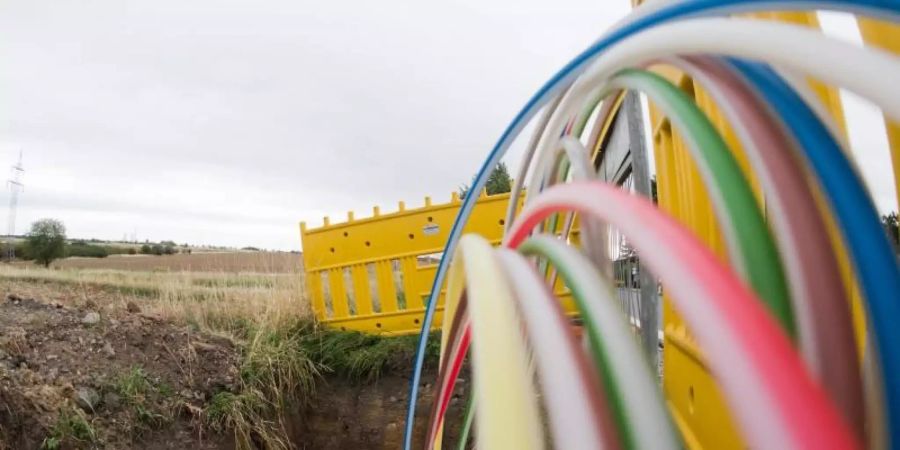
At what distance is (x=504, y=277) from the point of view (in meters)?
0.92

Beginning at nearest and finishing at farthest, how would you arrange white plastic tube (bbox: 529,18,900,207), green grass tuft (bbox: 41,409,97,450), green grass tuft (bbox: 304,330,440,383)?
A: 1. white plastic tube (bbox: 529,18,900,207)
2. green grass tuft (bbox: 41,409,97,450)
3. green grass tuft (bbox: 304,330,440,383)

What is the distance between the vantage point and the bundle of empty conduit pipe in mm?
427

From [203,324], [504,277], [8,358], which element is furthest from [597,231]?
[203,324]

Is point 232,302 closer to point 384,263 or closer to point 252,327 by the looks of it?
point 252,327

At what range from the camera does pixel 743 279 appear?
60cm

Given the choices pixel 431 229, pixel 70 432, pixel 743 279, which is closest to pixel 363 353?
pixel 431 229

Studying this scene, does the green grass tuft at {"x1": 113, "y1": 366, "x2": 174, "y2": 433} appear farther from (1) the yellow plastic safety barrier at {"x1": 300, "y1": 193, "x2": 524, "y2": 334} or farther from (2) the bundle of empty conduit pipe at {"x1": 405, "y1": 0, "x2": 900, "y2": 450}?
(2) the bundle of empty conduit pipe at {"x1": 405, "y1": 0, "x2": 900, "y2": 450}

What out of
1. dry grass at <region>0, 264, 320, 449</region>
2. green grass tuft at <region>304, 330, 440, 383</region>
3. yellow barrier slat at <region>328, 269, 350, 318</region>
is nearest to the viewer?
dry grass at <region>0, 264, 320, 449</region>

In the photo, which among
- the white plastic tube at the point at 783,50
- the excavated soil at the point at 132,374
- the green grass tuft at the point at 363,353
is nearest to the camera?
the white plastic tube at the point at 783,50

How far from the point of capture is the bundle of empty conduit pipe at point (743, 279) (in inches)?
16.8

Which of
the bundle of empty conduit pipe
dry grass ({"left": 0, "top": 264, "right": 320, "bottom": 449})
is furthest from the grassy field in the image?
the bundle of empty conduit pipe

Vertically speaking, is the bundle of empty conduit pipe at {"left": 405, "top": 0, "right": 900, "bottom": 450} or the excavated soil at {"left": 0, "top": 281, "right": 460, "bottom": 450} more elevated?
the bundle of empty conduit pipe at {"left": 405, "top": 0, "right": 900, "bottom": 450}

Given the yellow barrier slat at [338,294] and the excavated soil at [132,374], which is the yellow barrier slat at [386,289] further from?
the excavated soil at [132,374]

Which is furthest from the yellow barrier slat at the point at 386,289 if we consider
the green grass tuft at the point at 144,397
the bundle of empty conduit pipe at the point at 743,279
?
the bundle of empty conduit pipe at the point at 743,279
